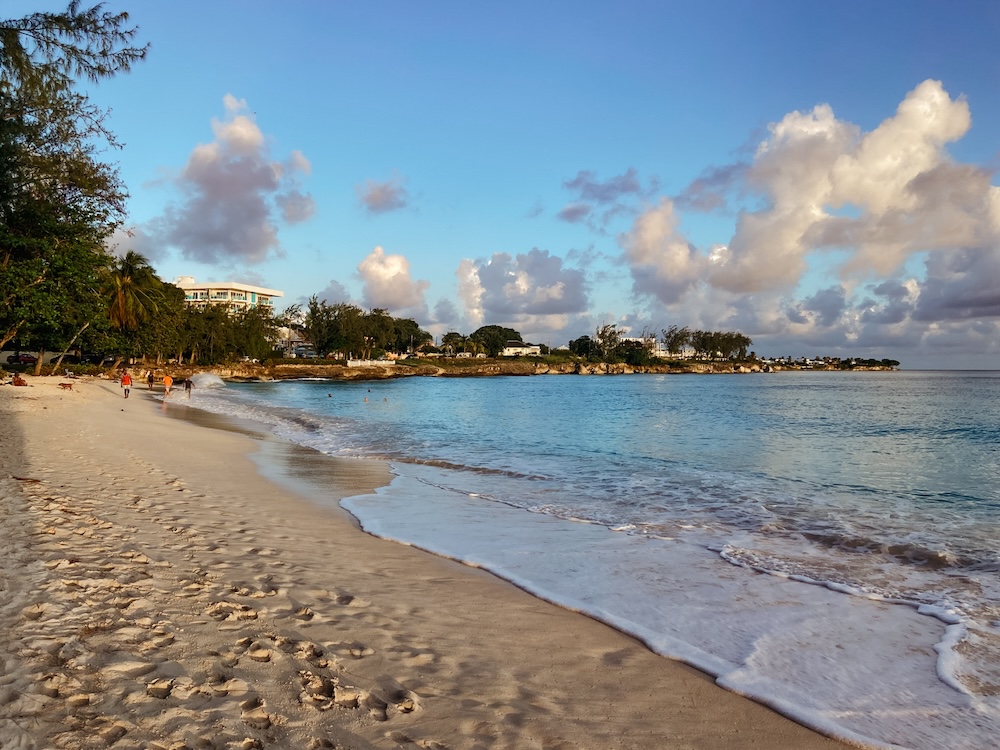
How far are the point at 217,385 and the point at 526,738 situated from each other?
67553mm

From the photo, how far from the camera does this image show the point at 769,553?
26.5ft

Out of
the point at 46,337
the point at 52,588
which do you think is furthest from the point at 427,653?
the point at 46,337

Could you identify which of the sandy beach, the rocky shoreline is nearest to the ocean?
the sandy beach

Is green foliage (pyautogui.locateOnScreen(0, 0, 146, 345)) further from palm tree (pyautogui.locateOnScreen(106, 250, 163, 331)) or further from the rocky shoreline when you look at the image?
the rocky shoreline

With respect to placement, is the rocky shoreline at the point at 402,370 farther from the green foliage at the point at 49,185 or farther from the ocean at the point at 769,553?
the ocean at the point at 769,553

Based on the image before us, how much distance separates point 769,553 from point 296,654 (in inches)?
252

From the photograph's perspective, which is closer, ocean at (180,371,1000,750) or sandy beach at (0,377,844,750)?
sandy beach at (0,377,844,750)

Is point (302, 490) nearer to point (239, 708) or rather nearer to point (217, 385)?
point (239, 708)

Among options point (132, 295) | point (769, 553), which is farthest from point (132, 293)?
point (769, 553)

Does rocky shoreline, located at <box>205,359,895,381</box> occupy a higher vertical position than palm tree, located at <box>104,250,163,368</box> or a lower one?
lower

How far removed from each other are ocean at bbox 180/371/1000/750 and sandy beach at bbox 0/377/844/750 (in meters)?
0.59

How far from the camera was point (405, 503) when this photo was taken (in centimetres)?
1070

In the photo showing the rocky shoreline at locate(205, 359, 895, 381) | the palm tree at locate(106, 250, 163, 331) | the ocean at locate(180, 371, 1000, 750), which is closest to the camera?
the ocean at locate(180, 371, 1000, 750)

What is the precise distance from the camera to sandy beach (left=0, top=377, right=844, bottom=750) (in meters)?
3.16
